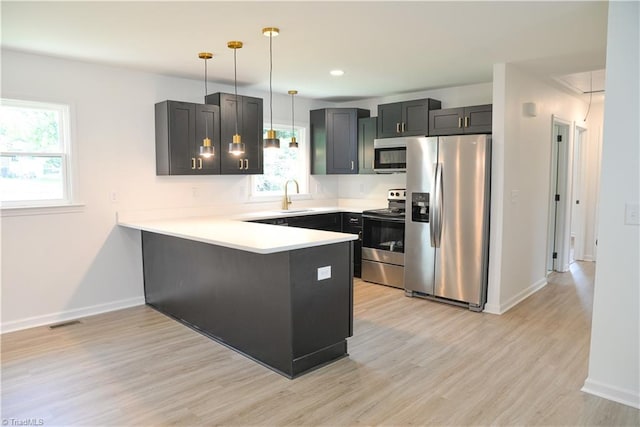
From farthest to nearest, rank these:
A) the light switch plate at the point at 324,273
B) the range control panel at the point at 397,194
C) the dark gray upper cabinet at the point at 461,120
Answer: the range control panel at the point at 397,194 < the dark gray upper cabinet at the point at 461,120 < the light switch plate at the point at 324,273

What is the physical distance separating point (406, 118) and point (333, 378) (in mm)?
3332

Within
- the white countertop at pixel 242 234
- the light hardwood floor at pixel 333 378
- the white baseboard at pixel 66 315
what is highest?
the white countertop at pixel 242 234

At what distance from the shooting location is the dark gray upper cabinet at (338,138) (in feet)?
19.5

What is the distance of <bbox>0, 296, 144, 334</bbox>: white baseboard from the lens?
3.88m

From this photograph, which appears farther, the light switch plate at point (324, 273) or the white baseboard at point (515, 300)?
the white baseboard at point (515, 300)

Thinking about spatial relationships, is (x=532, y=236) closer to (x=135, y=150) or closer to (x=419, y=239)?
(x=419, y=239)

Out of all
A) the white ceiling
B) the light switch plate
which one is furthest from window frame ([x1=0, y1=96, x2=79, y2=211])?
the light switch plate

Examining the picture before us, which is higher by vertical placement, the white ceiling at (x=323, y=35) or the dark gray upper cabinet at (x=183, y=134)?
the white ceiling at (x=323, y=35)

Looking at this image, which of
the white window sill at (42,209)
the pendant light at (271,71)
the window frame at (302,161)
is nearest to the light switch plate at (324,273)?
the pendant light at (271,71)

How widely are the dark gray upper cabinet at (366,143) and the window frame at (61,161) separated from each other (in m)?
3.39

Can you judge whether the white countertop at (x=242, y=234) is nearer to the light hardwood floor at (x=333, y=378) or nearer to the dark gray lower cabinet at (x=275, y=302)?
the dark gray lower cabinet at (x=275, y=302)

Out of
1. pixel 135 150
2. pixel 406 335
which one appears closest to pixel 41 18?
pixel 135 150

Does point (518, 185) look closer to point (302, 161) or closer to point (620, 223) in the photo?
point (620, 223)

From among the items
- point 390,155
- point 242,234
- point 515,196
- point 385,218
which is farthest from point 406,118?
point 242,234
